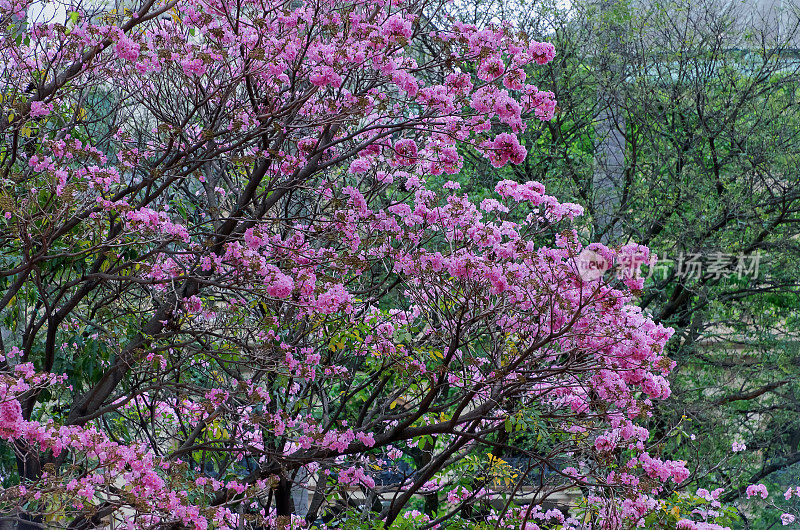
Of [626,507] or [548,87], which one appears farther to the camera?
[548,87]

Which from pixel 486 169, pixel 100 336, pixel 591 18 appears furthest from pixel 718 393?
pixel 100 336

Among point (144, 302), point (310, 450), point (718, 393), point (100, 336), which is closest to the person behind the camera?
point (100, 336)

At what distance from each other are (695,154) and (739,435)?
12.3ft

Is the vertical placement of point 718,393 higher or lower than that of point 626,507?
higher

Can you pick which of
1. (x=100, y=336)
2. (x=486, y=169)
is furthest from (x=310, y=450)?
(x=486, y=169)

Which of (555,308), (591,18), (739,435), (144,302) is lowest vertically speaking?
(555,308)

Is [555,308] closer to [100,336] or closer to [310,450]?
[310,450]

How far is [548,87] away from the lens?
950 centimetres

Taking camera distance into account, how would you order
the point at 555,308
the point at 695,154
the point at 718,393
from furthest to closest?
the point at 718,393
the point at 695,154
the point at 555,308

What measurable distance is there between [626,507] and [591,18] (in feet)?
21.3

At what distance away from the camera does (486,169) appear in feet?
30.7

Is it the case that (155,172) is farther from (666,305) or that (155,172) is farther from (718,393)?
(718,393)

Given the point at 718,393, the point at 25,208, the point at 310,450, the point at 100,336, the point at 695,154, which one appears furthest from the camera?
the point at 718,393

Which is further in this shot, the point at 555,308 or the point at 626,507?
the point at 626,507
